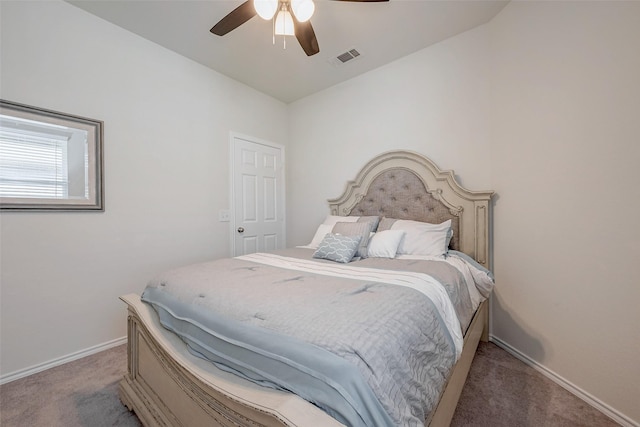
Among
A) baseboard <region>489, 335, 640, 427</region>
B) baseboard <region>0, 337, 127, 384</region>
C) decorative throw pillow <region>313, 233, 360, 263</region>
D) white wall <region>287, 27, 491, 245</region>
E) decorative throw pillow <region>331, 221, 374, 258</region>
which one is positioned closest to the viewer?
baseboard <region>489, 335, 640, 427</region>

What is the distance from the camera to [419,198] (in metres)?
2.48

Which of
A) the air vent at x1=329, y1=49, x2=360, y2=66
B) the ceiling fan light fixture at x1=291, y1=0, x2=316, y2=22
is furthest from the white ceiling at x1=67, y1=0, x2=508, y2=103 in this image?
the ceiling fan light fixture at x1=291, y1=0, x2=316, y2=22

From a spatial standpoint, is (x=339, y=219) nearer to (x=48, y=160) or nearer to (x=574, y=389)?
(x=574, y=389)

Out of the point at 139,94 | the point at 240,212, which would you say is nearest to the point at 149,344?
the point at 240,212

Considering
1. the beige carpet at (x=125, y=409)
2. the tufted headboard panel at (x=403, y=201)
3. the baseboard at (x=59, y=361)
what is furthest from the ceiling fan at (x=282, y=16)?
the baseboard at (x=59, y=361)

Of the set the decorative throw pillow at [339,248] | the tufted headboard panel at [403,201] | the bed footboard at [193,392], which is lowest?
the bed footboard at [193,392]

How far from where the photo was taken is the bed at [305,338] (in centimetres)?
69

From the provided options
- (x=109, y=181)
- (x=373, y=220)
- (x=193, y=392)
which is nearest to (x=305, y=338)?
(x=193, y=392)

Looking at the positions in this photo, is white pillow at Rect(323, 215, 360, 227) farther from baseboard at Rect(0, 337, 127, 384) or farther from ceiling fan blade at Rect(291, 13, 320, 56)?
baseboard at Rect(0, 337, 127, 384)

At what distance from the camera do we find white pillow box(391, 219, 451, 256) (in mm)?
2010

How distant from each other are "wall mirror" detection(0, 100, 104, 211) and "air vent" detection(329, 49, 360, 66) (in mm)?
2241

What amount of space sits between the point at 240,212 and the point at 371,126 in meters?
1.88

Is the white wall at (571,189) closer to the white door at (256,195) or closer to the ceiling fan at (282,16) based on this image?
the ceiling fan at (282,16)

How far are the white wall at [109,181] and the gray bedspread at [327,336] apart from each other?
112cm
